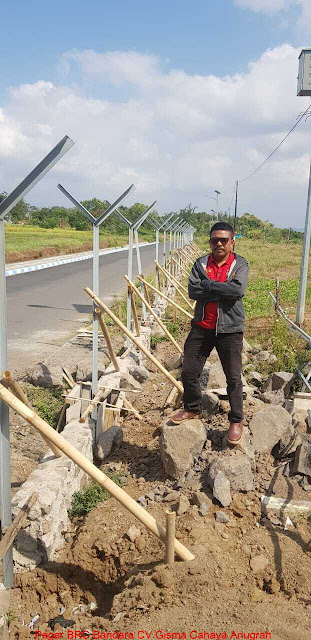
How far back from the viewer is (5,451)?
2621 millimetres

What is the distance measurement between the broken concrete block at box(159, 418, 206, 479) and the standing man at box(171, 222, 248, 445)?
4.9 inches

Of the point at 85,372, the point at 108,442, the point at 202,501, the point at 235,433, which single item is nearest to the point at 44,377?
the point at 85,372

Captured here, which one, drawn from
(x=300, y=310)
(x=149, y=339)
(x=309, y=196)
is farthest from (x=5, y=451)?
(x=309, y=196)

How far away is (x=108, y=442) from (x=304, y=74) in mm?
8293

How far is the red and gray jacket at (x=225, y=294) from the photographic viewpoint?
3.40 meters

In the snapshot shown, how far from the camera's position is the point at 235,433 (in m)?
3.60

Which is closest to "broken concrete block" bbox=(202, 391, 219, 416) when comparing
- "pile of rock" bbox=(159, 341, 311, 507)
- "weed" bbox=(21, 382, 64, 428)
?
"pile of rock" bbox=(159, 341, 311, 507)

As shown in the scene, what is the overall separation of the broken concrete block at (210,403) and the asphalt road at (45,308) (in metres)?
2.83

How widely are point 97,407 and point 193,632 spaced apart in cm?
291

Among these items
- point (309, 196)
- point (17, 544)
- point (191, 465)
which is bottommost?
point (17, 544)

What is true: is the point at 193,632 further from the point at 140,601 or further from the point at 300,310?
the point at 300,310

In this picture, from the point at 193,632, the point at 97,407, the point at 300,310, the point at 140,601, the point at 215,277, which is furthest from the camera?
the point at 300,310

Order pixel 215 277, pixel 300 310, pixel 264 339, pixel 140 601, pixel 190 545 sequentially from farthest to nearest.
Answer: pixel 300 310 < pixel 264 339 < pixel 215 277 < pixel 190 545 < pixel 140 601

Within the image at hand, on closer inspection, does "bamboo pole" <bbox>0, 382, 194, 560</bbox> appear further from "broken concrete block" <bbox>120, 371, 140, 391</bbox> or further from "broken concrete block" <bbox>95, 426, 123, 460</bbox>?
"broken concrete block" <bbox>120, 371, 140, 391</bbox>
